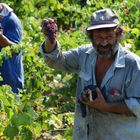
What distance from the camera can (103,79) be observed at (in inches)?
122

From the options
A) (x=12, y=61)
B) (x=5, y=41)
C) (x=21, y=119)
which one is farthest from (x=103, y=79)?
(x=12, y=61)

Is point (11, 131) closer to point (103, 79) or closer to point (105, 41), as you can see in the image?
point (103, 79)

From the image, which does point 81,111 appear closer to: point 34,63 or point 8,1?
point 34,63

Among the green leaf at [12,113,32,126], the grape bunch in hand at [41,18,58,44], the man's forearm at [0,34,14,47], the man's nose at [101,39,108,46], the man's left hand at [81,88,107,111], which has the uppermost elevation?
the grape bunch in hand at [41,18,58,44]

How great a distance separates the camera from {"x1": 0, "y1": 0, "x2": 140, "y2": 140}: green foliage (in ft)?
12.2

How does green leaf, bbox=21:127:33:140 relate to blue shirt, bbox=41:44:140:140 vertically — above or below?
below

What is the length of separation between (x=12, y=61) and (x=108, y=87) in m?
1.67

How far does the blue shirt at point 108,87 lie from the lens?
3010 millimetres

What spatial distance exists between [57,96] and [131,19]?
76.7 inches

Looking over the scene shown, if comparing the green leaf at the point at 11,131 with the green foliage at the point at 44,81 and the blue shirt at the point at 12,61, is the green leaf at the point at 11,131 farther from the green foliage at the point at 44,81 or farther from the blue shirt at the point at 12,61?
the blue shirt at the point at 12,61

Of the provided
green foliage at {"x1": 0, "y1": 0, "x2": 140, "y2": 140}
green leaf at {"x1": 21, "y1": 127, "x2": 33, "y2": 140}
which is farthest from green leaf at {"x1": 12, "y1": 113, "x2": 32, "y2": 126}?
green leaf at {"x1": 21, "y1": 127, "x2": 33, "y2": 140}

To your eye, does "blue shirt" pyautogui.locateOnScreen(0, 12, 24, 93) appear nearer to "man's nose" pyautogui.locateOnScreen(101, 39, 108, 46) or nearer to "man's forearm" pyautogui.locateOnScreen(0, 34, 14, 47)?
"man's forearm" pyautogui.locateOnScreen(0, 34, 14, 47)

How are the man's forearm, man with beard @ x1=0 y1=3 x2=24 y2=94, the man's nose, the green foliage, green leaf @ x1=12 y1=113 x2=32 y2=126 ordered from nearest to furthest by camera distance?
the man's nose, green leaf @ x1=12 y1=113 x2=32 y2=126, the green foliage, the man's forearm, man with beard @ x1=0 y1=3 x2=24 y2=94

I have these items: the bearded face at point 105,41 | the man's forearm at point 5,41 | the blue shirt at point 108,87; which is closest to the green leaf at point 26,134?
the blue shirt at point 108,87
